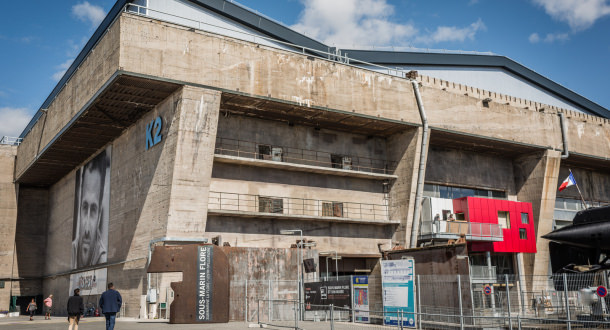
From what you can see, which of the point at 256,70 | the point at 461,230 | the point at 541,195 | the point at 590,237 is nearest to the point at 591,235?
the point at 590,237

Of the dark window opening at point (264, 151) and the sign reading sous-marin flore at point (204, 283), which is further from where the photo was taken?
the dark window opening at point (264, 151)

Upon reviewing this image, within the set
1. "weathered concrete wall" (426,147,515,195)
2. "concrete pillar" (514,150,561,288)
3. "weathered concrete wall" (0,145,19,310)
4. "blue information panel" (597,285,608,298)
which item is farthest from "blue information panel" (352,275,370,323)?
"weathered concrete wall" (0,145,19,310)

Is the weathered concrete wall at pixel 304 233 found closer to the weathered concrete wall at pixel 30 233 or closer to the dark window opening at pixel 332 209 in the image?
the dark window opening at pixel 332 209

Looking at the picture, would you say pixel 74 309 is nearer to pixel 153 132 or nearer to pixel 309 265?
pixel 309 265

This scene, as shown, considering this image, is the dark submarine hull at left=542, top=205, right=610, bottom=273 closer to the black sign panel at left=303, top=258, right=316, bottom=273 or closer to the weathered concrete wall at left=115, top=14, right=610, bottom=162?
the black sign panel at left=303, top=258, right=316, bottom=273

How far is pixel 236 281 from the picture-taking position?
27.0 metres

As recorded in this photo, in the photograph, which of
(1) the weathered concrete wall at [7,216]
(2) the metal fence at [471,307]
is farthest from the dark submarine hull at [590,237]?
(1) the weathered concrete wall at [7,216]

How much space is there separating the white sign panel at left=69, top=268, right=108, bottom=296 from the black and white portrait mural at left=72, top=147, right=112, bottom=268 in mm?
734

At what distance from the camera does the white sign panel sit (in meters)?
36.4

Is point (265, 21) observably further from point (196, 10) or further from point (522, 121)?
point (522, 121)

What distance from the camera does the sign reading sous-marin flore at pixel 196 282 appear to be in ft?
77.5

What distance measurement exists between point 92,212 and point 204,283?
1958 centimetres

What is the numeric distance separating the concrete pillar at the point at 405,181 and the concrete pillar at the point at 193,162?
1411 centimetres

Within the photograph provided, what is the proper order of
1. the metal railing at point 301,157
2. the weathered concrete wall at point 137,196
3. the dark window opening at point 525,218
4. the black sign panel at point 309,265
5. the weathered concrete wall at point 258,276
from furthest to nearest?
1. the dark window opening at point 525,218
2. the metal railing at point 301,157
3. the weathered concrete wall at point 137,196
4. the black sign panel at point 309,265
5. the weathered concrete wall at point 258,276
